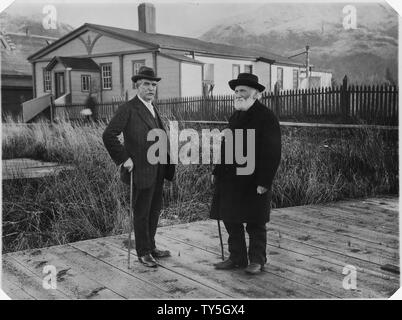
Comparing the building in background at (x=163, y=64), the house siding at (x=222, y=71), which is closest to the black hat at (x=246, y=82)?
the building in background at (x=163, y=64)

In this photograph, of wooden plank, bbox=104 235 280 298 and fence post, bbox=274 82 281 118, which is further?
fence post, bbox=274 82 281 118

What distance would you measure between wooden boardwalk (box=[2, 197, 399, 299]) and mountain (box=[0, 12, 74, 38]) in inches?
82.3

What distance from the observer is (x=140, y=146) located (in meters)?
4.00

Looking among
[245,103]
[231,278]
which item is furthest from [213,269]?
[245,103]

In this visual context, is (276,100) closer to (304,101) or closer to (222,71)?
(304,101)

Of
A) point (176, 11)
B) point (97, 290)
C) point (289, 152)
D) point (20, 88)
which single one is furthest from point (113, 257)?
point (289, 152)

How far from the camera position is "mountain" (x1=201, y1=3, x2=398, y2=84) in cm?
435

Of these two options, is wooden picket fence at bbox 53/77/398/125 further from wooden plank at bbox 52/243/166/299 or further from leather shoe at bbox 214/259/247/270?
wooden plank at bbox 52/243/166/299

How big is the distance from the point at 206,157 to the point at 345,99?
1924 millimetres

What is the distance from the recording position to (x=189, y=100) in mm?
5848

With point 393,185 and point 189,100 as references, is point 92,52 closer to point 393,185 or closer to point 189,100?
point 189,100

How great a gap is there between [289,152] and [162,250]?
298 centimetres

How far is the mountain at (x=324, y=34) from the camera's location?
14.3 ft

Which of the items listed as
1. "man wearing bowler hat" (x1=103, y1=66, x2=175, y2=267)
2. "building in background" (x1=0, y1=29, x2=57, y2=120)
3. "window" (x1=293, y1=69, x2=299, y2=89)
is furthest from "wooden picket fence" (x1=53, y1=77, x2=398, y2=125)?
"man wearing bowler hat" (x1=103, y1=66, x2=175, y2=267)
